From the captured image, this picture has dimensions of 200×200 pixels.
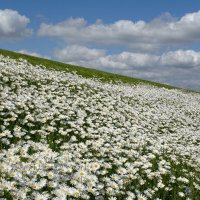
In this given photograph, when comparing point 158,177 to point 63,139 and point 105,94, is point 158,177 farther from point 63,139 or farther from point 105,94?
point 105,94

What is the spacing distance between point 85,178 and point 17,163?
1.52 m

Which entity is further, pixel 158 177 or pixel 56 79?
pixel 56 79

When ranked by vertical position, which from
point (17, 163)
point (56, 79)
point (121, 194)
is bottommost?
point (121, 194)

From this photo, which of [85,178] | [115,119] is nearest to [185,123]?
[115,119]

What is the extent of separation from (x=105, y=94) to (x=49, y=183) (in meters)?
15.8

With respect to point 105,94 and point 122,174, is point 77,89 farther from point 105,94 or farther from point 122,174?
point 122,174

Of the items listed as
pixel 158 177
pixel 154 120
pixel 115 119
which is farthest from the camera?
pixel 154 120

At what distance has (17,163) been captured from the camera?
6922mm

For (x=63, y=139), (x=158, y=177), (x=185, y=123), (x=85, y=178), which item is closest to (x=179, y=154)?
(x=158, y=177)

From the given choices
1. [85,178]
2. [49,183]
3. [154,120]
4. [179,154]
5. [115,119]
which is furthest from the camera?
[154,120]

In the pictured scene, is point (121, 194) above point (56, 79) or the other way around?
the other way around

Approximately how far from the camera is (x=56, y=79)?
2048cm

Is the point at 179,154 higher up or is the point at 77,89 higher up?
the point at 77,89

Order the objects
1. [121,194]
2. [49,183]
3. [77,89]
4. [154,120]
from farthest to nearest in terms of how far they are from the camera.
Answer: [77,89] → [154,120] → [121,194] → [49,183]
